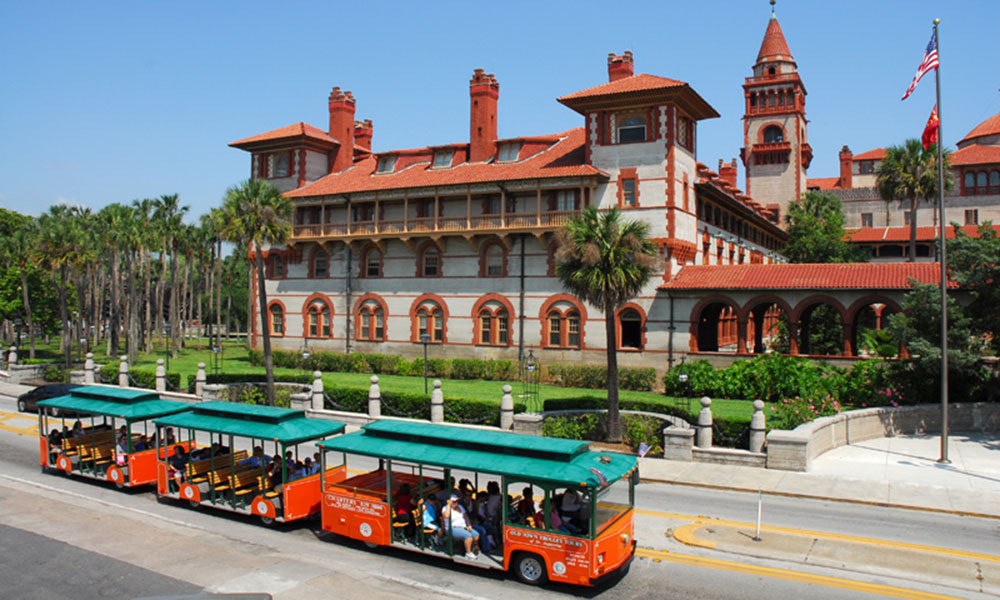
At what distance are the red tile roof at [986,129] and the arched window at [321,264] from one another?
76474 millimetres

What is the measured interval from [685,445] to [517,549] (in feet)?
38.7

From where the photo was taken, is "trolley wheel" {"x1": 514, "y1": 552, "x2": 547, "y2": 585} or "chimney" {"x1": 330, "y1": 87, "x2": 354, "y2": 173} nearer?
"trolley wheel" {"x1": 514, "y1": 552, "x2": 547, "y2": 585}

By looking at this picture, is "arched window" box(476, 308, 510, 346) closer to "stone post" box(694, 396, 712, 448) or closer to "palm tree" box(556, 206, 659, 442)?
"palm tree" box(556, 206, 659, 442)

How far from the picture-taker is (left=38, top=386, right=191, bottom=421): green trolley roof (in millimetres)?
18922

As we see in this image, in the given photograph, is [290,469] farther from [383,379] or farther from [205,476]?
[383,379]

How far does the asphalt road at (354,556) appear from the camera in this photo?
12.4 meters

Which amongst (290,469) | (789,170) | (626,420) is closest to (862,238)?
(789,170)

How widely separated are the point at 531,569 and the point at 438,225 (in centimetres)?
3162

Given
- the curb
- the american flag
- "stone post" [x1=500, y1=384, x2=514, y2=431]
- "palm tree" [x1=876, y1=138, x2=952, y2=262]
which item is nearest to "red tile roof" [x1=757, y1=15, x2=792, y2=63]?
"palm tree" [x1=876, y1=138, x2=952, y2=262]

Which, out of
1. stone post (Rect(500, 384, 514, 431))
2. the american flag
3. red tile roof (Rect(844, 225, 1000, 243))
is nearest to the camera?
the american flag

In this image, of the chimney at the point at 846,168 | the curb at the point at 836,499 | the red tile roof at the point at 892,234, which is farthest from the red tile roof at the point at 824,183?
the curb at the point at 836,499

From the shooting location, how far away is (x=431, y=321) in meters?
44.4

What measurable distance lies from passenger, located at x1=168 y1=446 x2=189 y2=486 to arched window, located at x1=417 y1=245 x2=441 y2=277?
2668 cm

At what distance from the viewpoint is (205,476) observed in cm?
1777
